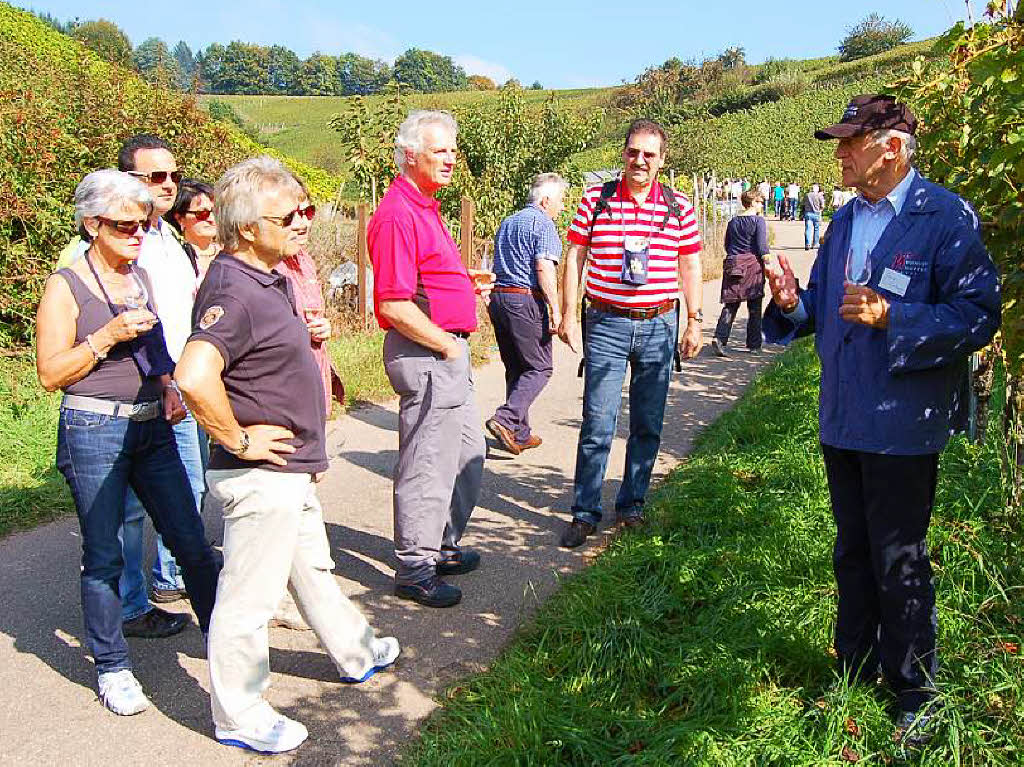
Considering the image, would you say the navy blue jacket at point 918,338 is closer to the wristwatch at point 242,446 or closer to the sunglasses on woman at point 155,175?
the wristwatch at point 242,446

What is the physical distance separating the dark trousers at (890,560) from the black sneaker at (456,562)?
2.02 meters

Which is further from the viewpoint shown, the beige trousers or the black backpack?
the black backpack

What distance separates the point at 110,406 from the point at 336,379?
1331 mm

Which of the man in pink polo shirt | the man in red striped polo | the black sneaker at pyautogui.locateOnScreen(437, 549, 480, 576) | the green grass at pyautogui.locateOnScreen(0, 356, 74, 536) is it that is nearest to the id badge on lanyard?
the man in red striped polo

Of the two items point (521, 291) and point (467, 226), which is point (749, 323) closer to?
point (467, 226)

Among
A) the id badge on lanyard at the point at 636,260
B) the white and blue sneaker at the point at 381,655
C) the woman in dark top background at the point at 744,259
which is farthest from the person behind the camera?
the woman in dark top background at the point at 744,259

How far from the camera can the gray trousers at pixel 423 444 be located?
4137mm

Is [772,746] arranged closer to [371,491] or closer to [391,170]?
[371,491]

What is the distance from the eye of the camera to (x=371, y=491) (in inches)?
232

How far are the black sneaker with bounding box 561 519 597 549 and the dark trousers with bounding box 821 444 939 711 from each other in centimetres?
193

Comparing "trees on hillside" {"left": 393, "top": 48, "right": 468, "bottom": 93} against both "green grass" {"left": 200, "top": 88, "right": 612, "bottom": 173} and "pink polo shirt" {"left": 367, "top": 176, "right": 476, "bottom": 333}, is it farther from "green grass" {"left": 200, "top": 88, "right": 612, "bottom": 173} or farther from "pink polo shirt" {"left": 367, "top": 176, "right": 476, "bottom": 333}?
"pink polo shirt" {"left": 367, "top": 176, "right": 476, "bottom": 333}

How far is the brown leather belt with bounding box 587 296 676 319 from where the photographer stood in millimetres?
4824

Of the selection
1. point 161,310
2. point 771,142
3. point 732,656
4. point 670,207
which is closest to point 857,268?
point 732,656

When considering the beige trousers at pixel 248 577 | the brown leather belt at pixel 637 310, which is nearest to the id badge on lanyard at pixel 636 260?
the brown leather belt at pixel 637 310
